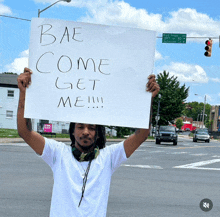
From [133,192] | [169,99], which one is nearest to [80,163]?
[133,192]

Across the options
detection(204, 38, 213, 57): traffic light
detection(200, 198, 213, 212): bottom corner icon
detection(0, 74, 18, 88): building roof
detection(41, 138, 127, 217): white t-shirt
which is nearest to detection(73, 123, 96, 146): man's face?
detection(41, 138, 127, 217): white t-shirt

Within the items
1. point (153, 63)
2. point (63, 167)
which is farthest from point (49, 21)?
point (63, 167)

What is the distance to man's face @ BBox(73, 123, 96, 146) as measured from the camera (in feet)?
9.91

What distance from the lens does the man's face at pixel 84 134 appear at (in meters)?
3.02

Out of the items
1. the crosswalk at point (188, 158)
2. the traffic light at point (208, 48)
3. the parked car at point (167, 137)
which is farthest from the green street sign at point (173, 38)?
the parked car at point (167, 137)

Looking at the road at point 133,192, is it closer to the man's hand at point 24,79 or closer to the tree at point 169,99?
the man's hand at point 24,79

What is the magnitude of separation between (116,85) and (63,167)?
0.69m

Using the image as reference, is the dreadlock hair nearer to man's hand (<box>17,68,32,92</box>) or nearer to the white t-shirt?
the white t-shirt

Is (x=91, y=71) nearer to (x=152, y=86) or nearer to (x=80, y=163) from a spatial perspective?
(x=152, y=86)

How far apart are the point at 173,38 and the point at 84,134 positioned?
66.7 feet

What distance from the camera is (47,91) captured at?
3.06 metres

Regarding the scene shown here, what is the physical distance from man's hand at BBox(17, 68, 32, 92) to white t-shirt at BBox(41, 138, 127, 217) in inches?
17.9

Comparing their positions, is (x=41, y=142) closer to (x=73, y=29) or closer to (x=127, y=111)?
(x=127, y=111)

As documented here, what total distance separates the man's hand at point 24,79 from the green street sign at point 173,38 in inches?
778
